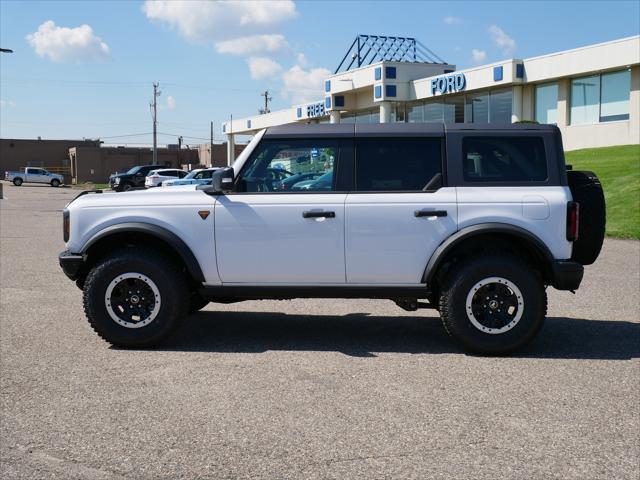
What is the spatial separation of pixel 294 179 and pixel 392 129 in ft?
3.31

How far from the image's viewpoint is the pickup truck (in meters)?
68.4

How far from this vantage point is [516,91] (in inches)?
1511

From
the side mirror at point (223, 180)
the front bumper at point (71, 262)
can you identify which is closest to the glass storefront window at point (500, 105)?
the side mirror at point (223, 180)

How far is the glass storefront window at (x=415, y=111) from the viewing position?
4675cm

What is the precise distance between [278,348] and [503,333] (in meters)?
2.01

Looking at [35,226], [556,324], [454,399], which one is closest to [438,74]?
[35,226]

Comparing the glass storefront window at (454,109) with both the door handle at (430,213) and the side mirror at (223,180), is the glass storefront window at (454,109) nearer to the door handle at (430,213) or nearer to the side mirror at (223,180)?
the door handle at (430,213)

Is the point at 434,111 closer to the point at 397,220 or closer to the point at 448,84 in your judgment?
the point at 448,84

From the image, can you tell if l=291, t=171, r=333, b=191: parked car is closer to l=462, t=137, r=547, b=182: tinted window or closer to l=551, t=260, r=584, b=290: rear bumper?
l=462, t=137, r=547, b=182: tinted window

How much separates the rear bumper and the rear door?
94 centimetres

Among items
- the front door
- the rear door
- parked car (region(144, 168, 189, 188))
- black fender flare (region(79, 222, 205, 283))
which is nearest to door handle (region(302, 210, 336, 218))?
the front door

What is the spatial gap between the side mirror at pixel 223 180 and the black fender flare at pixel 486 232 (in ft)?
6.35

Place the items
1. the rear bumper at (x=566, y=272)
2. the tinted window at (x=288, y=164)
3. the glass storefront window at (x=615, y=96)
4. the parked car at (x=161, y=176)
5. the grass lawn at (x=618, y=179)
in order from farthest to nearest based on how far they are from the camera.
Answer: the parked car at (x=161, y=176) < the glass storefront window at (x=615, y=96) < the grass lawn at (x=618, y=179) < the tinted window at (x=288, y=164) < the rear bumper at (x=566, y=272)

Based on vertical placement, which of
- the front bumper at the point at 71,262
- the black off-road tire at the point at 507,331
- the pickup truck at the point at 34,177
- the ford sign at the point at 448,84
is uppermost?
the ford sign at the point at 448,84
